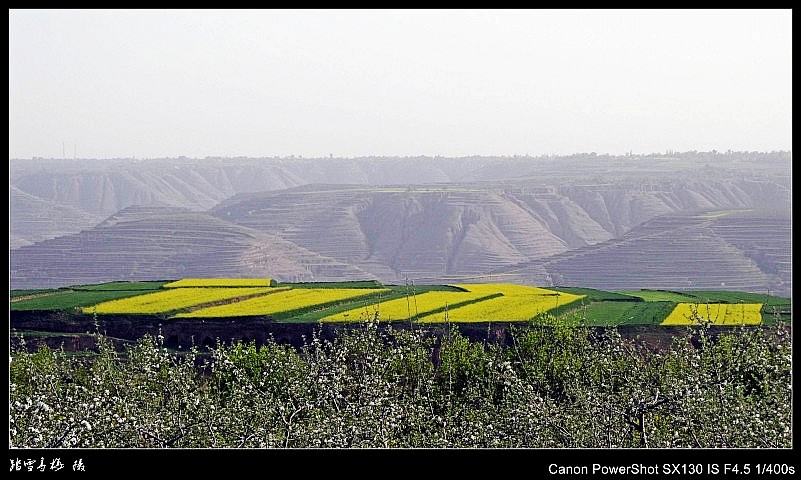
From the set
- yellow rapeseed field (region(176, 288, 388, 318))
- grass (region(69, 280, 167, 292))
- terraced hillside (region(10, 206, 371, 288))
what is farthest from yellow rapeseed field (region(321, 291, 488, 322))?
terraced hillside (region(10, 206, 371, 288))

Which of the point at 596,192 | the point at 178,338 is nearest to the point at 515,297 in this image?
the point at 178,338

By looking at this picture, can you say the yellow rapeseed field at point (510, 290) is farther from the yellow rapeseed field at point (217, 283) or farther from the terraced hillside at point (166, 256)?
the terraced hillside at point (166, 256)

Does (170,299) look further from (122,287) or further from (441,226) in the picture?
(441,226)

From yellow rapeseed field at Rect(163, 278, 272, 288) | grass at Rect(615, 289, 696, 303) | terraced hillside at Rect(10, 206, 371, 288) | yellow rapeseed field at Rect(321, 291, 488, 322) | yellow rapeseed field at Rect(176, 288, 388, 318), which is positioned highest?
yellow rapeseed field at Rect(321, 291, 488, 322)

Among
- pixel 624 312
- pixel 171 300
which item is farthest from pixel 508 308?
pixel 171 300

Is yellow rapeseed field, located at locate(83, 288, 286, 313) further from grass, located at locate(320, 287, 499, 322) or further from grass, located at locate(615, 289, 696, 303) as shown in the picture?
grass, located at locate(615, 289, 696, 303)

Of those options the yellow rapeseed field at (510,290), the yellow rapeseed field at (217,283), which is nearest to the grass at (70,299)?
the yellow rapeseed field at (217,283)
